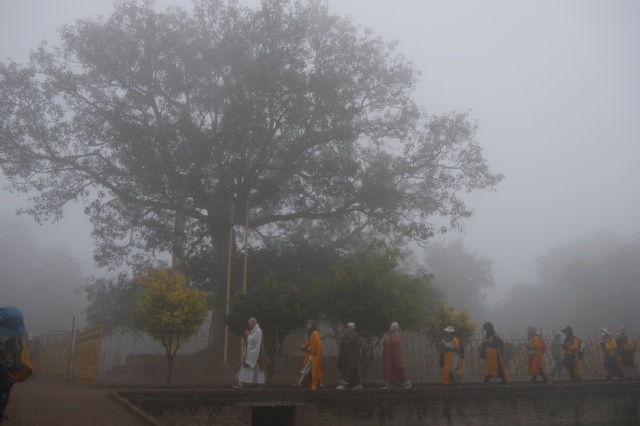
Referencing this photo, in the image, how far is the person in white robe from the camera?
1246 cm

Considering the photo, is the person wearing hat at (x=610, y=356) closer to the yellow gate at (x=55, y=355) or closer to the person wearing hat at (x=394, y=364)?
the person wearing hat at (x=394, y=364)

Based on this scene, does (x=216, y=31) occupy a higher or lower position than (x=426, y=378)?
higher

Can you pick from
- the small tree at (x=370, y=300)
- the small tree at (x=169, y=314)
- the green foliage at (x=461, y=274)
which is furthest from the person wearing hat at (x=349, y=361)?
the green foliage at (x=461, y=274)

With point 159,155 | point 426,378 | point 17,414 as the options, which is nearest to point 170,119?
point 159,155

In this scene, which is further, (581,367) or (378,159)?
(378,159)

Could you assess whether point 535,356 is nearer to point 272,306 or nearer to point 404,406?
point 404,406

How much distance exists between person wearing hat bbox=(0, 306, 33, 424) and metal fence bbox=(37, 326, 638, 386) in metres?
9.57

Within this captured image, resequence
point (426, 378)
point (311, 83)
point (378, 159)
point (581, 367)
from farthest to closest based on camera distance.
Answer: point (378, 159) → point (311, 83) → point (581, 367) → point (426, 378)

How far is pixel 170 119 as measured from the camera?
21.6 m

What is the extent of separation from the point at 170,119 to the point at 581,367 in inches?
686

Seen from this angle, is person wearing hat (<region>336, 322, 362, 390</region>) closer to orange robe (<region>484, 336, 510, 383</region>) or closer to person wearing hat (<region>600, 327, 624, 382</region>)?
orange robe (<region>484, 336, 510, 383</region>)

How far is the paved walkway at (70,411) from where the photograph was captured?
770cm

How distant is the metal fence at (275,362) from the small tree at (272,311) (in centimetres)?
7

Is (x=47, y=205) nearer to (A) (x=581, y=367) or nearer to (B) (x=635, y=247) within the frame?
(A) (x=581, y=367)
